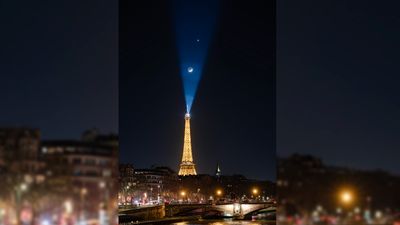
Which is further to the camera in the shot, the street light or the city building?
the street light

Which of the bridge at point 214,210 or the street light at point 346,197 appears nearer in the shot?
the street light at point 346,197

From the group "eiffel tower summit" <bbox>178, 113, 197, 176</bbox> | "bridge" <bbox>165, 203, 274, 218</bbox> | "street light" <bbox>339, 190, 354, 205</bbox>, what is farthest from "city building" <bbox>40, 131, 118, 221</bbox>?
"eiffel tower summit" <bbox>178, 113, 197, 176</bbox>

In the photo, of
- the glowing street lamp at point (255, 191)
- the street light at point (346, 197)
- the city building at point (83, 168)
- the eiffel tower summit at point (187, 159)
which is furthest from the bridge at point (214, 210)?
the city building at point (83, 168)

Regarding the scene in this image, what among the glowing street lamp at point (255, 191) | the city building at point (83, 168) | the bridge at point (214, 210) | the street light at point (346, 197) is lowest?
the bridge at point (214, 210)

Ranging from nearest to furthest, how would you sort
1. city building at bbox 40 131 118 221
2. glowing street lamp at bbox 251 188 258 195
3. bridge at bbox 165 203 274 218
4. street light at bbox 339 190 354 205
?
city building at bbox 40 131 118 221 → street light at bbox 339 190 354 205 → bridge at bbox 165 203 274 218 → glowing street lamp at bbox 251 188 258 195

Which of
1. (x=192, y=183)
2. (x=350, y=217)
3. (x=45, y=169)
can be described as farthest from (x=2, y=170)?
(x=192, y=183)

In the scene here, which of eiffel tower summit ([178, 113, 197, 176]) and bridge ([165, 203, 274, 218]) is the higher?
eiffel tower summit ([178, 113, 197, 176])

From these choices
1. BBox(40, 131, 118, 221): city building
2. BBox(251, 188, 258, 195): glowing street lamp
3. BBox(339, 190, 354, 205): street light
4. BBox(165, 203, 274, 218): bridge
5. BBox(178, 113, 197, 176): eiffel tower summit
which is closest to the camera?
BBox(40, 131, 118, 221): city building

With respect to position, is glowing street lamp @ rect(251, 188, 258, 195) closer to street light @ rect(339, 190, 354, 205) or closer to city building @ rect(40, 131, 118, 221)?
street light @ rect(339, 190, 354, 205)

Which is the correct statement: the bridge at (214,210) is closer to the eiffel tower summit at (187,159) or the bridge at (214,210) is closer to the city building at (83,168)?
the eiffel tower summit at (187,159)

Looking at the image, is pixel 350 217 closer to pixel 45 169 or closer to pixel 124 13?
pixel 45 169

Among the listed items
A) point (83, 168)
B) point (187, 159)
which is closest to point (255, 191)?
point (187, 159)

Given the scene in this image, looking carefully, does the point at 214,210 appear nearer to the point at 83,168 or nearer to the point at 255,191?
the point at 255,191

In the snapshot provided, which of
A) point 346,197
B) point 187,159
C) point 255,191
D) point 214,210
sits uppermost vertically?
point 187,159
